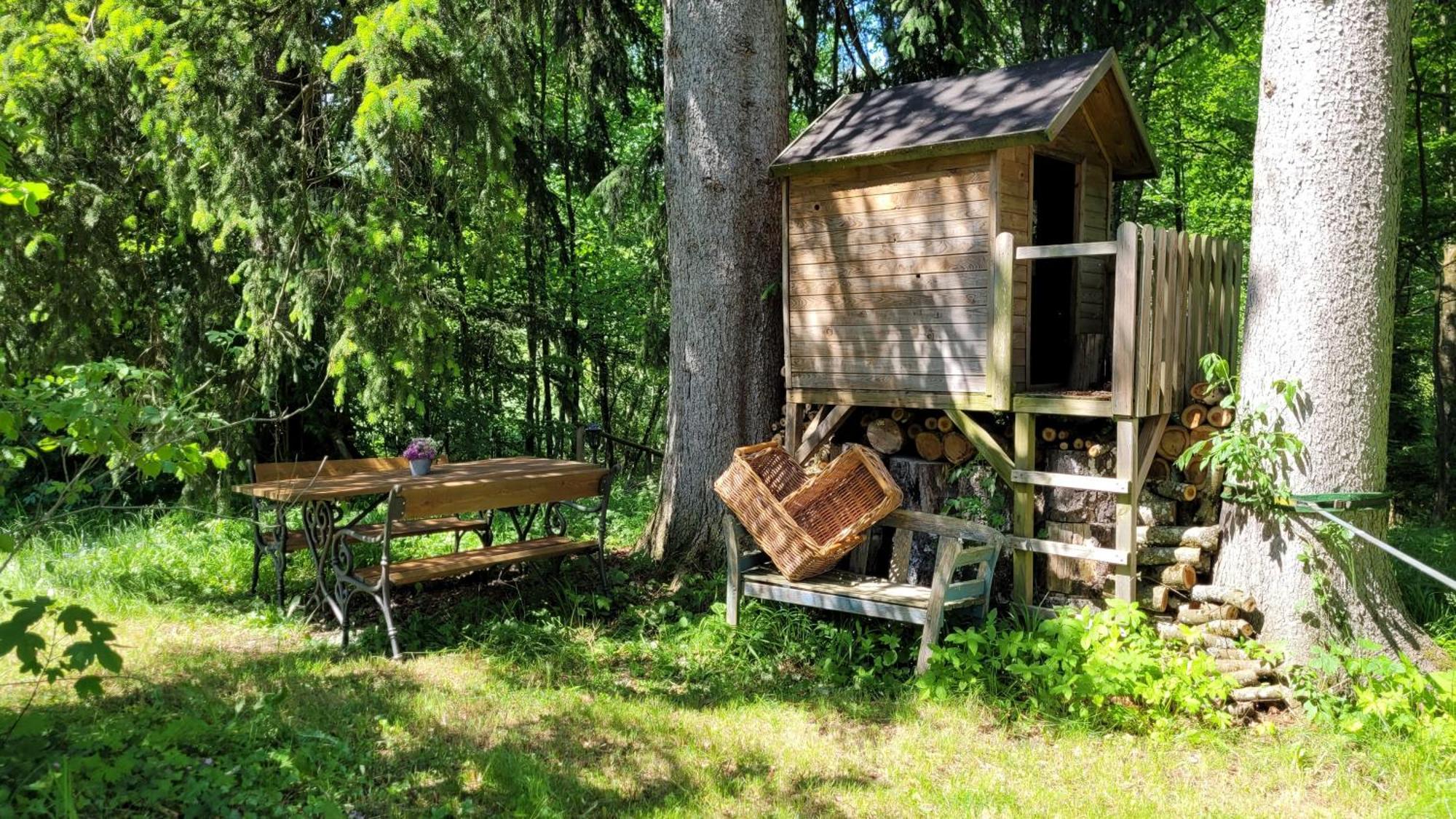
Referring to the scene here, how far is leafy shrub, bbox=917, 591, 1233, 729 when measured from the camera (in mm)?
4875

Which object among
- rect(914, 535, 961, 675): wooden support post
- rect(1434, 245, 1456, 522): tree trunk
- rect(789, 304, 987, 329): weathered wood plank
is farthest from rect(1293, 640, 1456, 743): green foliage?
rect(1434, 245, 1456, 522): tree trunk

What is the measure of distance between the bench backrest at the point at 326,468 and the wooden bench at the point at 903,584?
2.63 meters

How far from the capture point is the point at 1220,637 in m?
5.12

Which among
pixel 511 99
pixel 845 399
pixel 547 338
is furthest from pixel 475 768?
pixel 547 338

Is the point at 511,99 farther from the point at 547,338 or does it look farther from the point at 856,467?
the point at 547,338

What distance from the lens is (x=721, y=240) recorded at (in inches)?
280

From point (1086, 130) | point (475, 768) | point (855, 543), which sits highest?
point (1086, 130)

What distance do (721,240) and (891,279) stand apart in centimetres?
142

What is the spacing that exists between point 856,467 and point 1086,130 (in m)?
2.81

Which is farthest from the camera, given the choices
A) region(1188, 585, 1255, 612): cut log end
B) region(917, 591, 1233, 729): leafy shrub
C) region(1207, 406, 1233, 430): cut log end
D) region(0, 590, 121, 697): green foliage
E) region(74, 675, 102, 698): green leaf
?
region(1207, 406, 1233, 430): cut log end

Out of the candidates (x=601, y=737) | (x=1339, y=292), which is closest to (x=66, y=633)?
(x=601, y=737)

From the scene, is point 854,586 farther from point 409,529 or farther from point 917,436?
point 409,529

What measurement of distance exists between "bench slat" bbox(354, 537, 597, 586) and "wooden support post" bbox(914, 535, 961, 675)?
2435 millimetres

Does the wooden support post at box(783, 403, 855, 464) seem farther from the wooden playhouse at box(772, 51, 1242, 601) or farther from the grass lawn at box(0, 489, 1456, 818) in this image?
the grass lawn at box(0, 489, 1456, 818)
